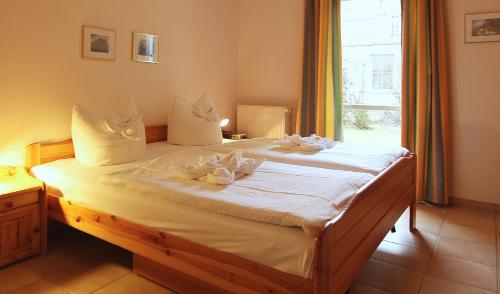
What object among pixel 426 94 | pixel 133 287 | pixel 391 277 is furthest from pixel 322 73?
pixel 133 287

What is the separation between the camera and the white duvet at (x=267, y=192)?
1703 millimetres

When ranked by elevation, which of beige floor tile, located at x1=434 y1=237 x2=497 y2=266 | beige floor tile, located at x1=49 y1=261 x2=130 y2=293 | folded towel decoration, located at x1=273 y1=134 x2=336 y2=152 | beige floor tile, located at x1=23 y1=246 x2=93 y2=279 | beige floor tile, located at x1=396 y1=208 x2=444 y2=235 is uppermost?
folded towel decoration, located at x1=273 y1=134 x2=336 y2=152

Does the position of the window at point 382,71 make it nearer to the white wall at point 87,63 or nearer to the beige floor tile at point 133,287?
the white wall at point 87,63

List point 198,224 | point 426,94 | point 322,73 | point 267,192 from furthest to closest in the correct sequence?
point 322,73, point 426,94, point 267,192, point 198,224

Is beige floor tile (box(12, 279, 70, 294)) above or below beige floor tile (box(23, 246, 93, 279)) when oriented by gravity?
below

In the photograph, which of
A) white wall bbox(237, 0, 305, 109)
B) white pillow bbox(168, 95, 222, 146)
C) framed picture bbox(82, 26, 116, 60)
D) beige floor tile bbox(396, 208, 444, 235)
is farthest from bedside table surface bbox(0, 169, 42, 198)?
white wall bbox(237, 0, 305, 109)

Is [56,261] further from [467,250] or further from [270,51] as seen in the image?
[270,51]

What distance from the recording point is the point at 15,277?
2379 millimetres

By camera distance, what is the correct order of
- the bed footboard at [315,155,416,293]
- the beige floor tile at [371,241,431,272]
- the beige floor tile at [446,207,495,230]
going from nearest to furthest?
1. the bed footboard at [315,155,416,293]
2. the beige floor tile at [371,241,431,272]
3. the beige floor tile at [446,207,495,230]

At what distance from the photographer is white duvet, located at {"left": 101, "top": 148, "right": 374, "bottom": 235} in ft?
5.59

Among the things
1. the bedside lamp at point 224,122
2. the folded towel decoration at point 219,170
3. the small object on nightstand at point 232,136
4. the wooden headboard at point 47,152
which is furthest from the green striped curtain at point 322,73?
the wooden headboard at point 47,152

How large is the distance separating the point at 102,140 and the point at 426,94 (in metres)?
3.11

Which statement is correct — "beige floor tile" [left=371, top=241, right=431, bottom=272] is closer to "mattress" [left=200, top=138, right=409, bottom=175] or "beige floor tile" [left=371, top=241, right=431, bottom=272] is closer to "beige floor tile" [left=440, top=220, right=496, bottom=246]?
"beige floor tile" [left=440, top=220, right=496, bottom=246]

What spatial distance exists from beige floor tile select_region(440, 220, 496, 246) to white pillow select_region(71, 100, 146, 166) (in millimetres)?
2630
